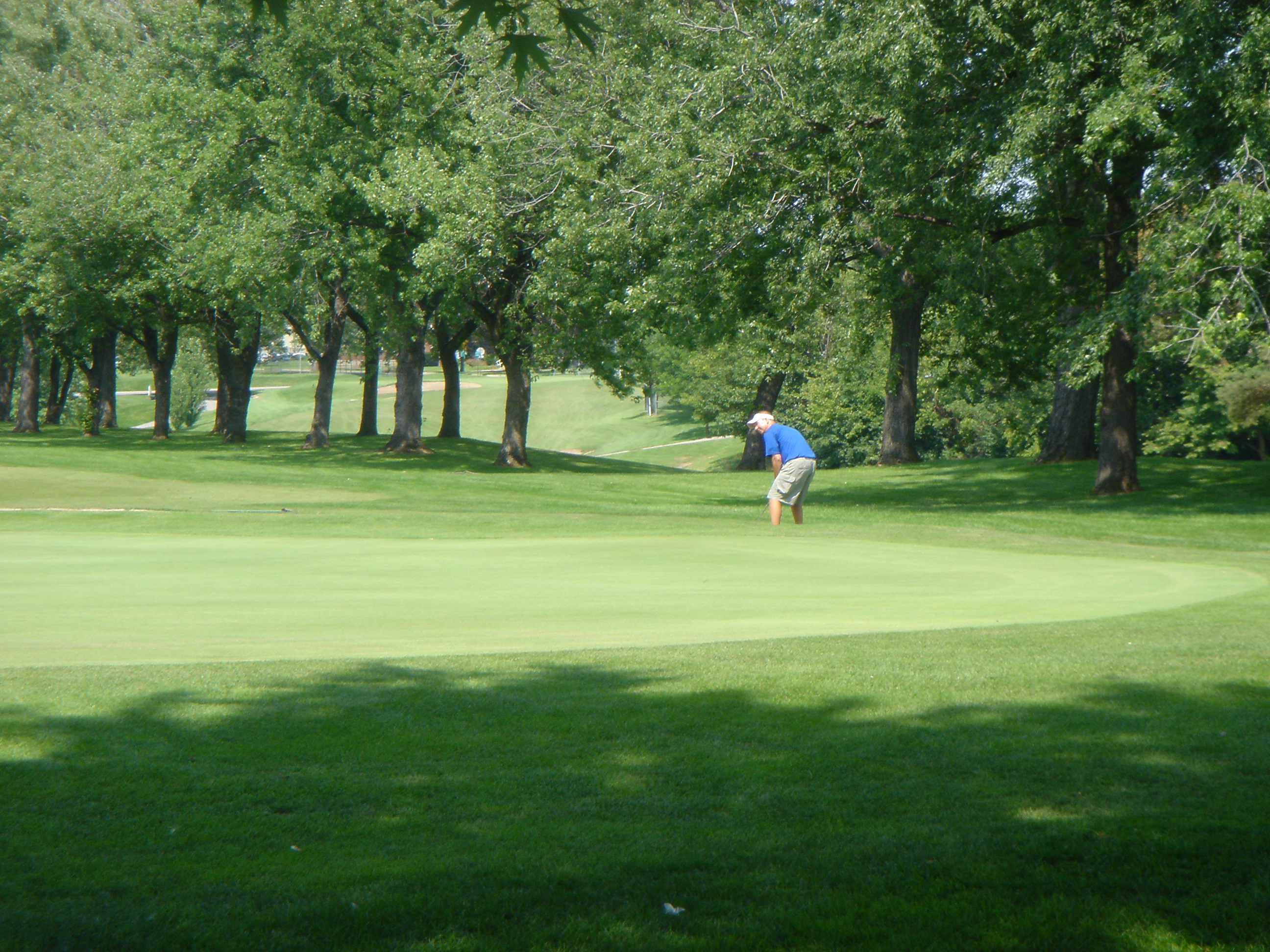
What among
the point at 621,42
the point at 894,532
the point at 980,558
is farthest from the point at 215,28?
the point at 980,558

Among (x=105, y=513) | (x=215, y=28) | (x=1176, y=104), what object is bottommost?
(x=105, y=513)

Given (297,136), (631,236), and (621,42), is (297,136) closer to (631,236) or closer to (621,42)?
(621,42)

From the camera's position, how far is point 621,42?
3459 centimetres

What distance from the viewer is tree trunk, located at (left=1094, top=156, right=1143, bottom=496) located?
26281 millimetres

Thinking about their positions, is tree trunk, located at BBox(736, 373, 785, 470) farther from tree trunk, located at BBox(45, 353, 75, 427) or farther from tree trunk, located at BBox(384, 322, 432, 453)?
tree trunk, located at BBox(45, 353, 75, 427)

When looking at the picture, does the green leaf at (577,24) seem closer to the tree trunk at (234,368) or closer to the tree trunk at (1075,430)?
the tree trunk at (1075,430)

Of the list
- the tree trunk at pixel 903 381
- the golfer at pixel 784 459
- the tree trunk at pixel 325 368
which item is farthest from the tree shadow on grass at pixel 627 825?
the tree trunk at pixel 325 368

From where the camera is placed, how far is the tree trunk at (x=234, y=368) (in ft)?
173

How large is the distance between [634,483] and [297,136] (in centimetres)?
1701

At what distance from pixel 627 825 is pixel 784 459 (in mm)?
16813

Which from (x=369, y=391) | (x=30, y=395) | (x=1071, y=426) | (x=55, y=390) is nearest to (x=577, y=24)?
(x=1071, y=426)

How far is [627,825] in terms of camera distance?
15.1ft

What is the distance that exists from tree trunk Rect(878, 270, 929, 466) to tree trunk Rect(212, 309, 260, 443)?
27.7 metres

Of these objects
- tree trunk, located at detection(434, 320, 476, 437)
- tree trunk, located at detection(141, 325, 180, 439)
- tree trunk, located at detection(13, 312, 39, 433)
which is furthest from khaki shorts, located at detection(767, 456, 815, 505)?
tree trunk, located at detection(13, 312, 39, 433)
